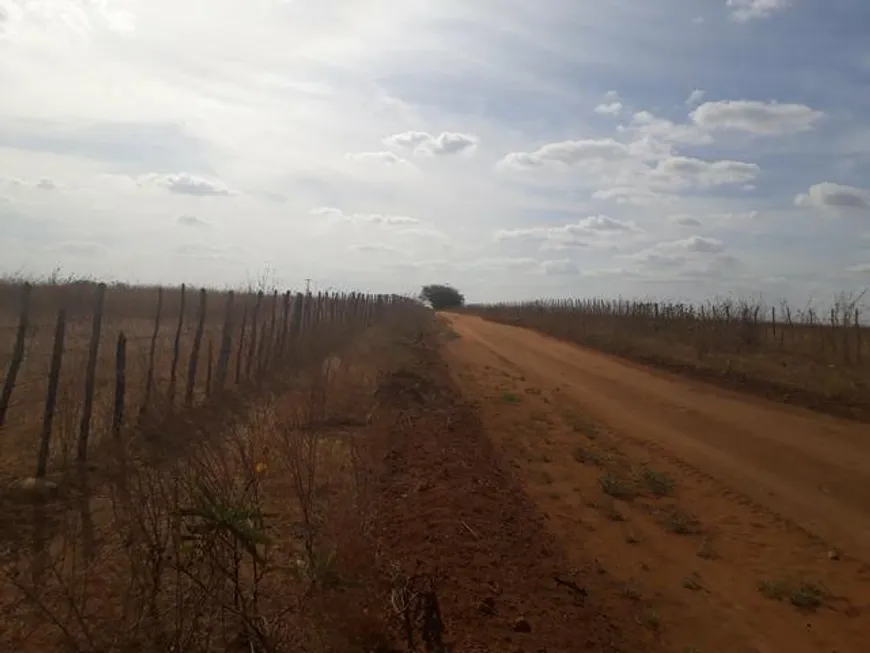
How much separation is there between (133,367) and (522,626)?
1260cm

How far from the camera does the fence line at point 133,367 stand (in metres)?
8.81

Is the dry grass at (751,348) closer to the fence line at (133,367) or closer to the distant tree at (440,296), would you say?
the fence line at (133,367)

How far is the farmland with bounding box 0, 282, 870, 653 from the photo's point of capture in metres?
4.46

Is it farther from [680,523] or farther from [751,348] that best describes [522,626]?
[751,348]

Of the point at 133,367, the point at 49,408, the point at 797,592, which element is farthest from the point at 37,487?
the point at 133,367

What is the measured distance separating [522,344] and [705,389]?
14836mm

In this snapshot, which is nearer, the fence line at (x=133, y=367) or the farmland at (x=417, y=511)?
the farmland at (x=417, y=511)

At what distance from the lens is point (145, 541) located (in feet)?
14.6

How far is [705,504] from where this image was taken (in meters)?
9.48

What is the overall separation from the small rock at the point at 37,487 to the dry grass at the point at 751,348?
1397cm

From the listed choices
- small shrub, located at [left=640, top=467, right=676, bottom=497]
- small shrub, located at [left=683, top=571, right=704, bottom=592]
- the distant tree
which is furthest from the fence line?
the distant tree

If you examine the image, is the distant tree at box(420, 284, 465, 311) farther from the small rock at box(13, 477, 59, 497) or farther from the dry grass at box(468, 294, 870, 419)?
the small rock at box(13, 477, 59, 497)

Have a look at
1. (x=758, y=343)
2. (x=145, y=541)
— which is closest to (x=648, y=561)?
(x=145, y=541)

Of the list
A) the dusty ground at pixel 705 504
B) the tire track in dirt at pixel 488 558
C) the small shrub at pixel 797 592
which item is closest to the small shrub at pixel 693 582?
the dusty ground at pixel 705 504
